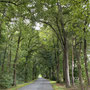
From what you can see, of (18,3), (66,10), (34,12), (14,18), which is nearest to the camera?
(18,3)

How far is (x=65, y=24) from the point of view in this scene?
608 inches

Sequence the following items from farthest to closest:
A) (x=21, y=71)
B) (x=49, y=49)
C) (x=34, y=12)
A: (x=21, y=71) → (x=49, y=49) → (x=34, y=12)

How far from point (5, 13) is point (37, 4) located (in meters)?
4.72

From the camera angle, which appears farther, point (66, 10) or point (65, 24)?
point (65, 24)

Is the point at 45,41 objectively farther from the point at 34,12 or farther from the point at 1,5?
the point at 1,5

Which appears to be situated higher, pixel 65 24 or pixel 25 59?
pixel 65 24

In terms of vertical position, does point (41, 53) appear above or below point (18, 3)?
below

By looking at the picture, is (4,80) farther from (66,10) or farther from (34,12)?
(66,10)

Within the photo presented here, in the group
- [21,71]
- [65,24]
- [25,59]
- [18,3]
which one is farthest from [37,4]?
[21,71]

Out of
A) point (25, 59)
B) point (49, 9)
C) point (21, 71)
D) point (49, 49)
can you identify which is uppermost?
point (49, 9)

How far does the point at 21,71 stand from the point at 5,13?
23331 mm

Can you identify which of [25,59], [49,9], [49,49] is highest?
[49,9]

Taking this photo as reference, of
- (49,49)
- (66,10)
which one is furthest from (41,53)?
(66,10)

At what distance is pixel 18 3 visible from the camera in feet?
32.5
